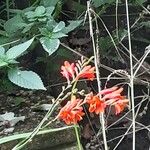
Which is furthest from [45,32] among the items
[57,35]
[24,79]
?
[24,79]

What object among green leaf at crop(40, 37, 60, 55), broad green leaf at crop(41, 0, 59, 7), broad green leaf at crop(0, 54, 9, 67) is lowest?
broad green leaf at crop(0, 54, 9, 67)

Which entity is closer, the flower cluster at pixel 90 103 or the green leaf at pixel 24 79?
the flower cluster at pixel 90 103

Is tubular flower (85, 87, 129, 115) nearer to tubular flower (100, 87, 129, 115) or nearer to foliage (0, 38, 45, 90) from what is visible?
tubular flower (100, 87, 129, 115)

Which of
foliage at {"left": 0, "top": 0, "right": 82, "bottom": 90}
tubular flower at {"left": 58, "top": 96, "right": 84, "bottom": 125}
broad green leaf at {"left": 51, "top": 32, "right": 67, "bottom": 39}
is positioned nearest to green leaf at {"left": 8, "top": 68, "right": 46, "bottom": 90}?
foliage at {"left": 0, "top": 0, "right": 82, "bottom": 90}

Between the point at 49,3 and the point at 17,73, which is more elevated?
the point at 49,3

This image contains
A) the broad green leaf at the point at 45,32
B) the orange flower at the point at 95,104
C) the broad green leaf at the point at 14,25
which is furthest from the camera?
the broad green leaf at the point at 14,25

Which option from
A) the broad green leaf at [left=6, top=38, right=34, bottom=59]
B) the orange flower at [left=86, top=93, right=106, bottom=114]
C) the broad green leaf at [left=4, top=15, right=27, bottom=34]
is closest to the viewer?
the orange flower at [left=86, top=93, right=106, bottom=114]

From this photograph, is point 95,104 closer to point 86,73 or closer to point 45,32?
point 86,73

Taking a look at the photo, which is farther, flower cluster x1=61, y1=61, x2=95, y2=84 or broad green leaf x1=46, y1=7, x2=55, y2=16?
broad green leaf x1=46, y1=7, x2=55, y2=16

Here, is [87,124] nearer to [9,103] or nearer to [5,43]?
[9,103]

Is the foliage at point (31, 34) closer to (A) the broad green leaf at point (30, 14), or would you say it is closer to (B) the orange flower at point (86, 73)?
(A) the broad green leaf at point (30, 14)

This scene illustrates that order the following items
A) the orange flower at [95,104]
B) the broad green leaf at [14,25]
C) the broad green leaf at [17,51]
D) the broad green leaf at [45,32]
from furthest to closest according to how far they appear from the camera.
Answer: the broad green leaf at [14,25] → the broad green leaf at [45,32] → the broad green leaf at [17,51] → the orange flower at [95,104]

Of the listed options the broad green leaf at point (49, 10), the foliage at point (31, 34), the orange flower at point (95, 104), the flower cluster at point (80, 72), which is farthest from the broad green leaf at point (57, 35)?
the orange flower at point (95, 104)
